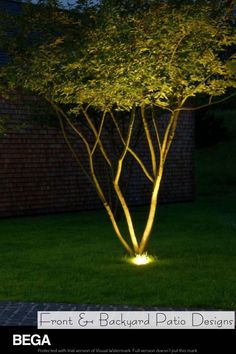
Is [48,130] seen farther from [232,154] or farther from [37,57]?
[232,154]

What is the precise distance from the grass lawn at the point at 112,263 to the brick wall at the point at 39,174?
3.87ft

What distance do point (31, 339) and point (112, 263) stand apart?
668 cm

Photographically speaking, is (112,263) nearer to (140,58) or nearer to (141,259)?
(141,259)

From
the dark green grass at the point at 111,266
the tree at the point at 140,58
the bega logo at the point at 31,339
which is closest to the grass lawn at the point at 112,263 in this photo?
the dark green grass at the point at 111,266

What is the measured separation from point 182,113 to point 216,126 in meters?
21.4

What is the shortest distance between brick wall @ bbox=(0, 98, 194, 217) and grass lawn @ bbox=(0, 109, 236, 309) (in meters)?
1.18

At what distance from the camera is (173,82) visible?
1405 cm

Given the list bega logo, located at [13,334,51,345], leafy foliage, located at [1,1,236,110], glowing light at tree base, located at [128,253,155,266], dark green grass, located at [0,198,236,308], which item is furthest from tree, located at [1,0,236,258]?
bega logo, located at [13,334,51,345]

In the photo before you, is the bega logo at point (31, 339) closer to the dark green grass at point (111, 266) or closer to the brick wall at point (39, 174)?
the dark green grass at point (111, 266)

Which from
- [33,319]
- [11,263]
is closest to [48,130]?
[11,263]

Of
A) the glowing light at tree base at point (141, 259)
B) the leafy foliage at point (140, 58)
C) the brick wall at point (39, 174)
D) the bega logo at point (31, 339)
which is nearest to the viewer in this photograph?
the bega logo at point (31, 339)

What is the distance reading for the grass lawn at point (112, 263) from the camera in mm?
11328

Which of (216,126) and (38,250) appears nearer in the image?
(38,250)

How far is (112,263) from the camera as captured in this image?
14.7 m
